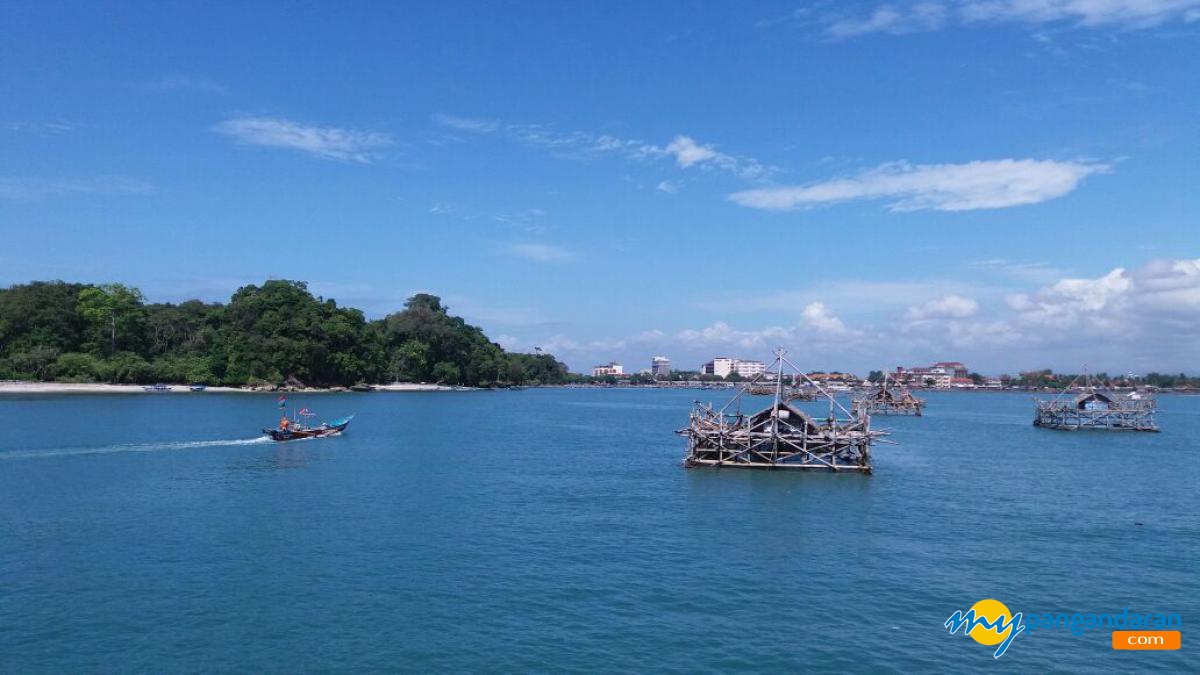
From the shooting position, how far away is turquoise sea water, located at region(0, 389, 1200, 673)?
19.0 m

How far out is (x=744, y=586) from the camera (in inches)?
941

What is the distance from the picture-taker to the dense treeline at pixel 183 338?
123 m

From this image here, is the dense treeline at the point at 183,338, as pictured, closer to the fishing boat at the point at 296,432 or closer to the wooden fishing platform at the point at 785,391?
the fishing boat at the point at 296,432

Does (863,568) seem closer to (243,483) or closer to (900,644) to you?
(900,644)

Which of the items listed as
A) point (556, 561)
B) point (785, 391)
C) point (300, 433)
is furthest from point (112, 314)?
point (556, 561)

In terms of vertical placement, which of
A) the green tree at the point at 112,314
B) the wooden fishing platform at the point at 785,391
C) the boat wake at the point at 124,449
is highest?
the green tree at the point at 112,314

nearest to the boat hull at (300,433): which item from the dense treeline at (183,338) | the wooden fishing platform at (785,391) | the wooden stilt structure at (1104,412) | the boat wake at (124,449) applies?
the boat wake at (124,449)

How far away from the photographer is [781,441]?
47.1 metres

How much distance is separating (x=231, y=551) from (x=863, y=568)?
21421 mm

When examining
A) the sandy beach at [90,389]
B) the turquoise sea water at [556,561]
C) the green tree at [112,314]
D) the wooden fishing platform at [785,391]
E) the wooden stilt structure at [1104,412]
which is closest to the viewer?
the turquoise sea water at [556,561]

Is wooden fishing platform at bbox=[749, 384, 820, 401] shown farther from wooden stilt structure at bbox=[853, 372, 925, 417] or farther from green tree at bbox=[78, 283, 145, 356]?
green tree at bbox=[78, 283, 145, 356]

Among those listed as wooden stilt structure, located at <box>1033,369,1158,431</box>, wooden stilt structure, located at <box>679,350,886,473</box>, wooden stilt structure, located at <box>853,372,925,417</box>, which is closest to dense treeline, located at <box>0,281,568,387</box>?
wooden stilt structure, located at <box>853,372,925,417</box>

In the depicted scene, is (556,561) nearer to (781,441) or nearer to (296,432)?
(781,441)

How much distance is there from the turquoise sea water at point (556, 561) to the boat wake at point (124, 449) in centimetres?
41
